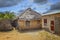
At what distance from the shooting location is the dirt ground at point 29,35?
241 cm

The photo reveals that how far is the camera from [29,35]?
254 cm

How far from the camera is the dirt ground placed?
95.0 inches

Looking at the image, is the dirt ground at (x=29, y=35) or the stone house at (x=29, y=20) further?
the stone house at (x=29, y=20)

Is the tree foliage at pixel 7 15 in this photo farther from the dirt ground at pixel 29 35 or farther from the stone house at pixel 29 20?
the dirt ground at pixel 29 35

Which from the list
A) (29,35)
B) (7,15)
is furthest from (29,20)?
(7,15)

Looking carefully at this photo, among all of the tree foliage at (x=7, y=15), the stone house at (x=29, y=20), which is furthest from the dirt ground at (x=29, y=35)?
the tree foliage at (x=7, y=15)

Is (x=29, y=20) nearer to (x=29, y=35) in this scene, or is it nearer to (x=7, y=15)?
(x=29, y=35)

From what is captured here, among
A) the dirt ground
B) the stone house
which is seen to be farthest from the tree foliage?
the dirt ground

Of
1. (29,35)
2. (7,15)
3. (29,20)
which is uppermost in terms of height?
(7,15)

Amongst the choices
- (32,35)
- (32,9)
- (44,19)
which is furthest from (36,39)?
(32,9)

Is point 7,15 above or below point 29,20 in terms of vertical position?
above

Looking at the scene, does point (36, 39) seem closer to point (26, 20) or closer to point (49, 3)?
point (26, 20)

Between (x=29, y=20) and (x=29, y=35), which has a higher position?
(x=29, y=20)

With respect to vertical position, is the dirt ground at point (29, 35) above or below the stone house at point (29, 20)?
below
